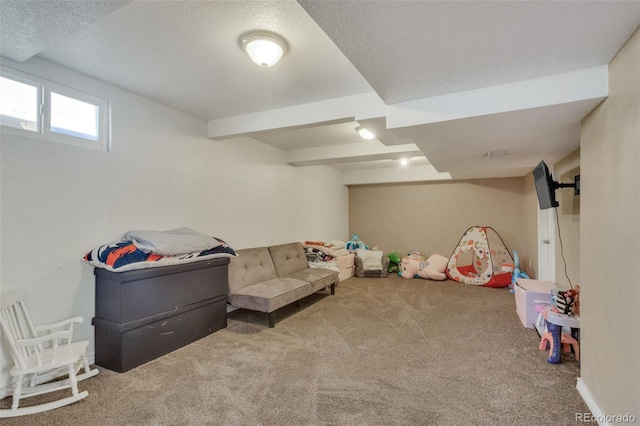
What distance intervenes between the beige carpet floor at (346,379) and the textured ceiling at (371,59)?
192cm

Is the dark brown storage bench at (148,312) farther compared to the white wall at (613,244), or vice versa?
the dark brown storage bench at (148,312)

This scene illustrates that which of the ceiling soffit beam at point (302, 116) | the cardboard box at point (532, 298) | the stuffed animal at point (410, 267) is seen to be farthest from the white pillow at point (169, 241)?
the stuffed animal at point (410, 267)

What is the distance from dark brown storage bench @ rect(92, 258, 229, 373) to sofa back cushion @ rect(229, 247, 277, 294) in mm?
485

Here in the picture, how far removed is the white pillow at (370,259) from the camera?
6.05m

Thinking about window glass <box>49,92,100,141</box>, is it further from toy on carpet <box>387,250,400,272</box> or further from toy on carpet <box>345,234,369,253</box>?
toy on carpet <box>387,250,400,272</box>

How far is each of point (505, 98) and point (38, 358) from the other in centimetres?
348

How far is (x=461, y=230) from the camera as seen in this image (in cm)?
639

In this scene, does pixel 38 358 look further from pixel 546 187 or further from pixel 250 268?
pixel 546 187

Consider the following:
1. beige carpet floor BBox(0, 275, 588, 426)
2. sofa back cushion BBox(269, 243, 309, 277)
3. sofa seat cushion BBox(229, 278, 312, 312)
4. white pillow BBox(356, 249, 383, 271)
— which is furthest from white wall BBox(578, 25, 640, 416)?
white pillow BBox(356, 249, 383, 271)

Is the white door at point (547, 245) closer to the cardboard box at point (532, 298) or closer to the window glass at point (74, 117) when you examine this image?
the cardboard box at point (532, 298)

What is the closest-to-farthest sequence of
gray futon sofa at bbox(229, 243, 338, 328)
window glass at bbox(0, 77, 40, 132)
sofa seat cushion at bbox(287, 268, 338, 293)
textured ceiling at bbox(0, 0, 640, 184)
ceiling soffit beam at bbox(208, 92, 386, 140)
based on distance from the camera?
textured ceiling at bbox(0, 0, 640, 184)
window glass at bbox(0, 77, 40, 132)
ceiling soffit beam at bbox(208, 92, 386, 140)
gray futon sofa at bbox(229, 243, 338, 328)
sofa seat cushion at bbox(287, 268, 338, 293)

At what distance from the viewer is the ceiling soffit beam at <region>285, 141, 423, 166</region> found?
13.7 feet

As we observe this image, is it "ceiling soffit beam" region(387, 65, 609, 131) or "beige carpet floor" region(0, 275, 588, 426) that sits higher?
"ceiling soffit beam" region(387, 65, 609, 131)

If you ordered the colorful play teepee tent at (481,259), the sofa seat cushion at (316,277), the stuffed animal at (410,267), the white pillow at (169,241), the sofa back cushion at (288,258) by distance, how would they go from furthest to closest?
the stuffed animal at (410,267) < the colorful play teepee tent at (481,259) < the sofa back cushion at (288,258) < the sofa seat cushion at (316,277) < the white pillow at (169,241)
